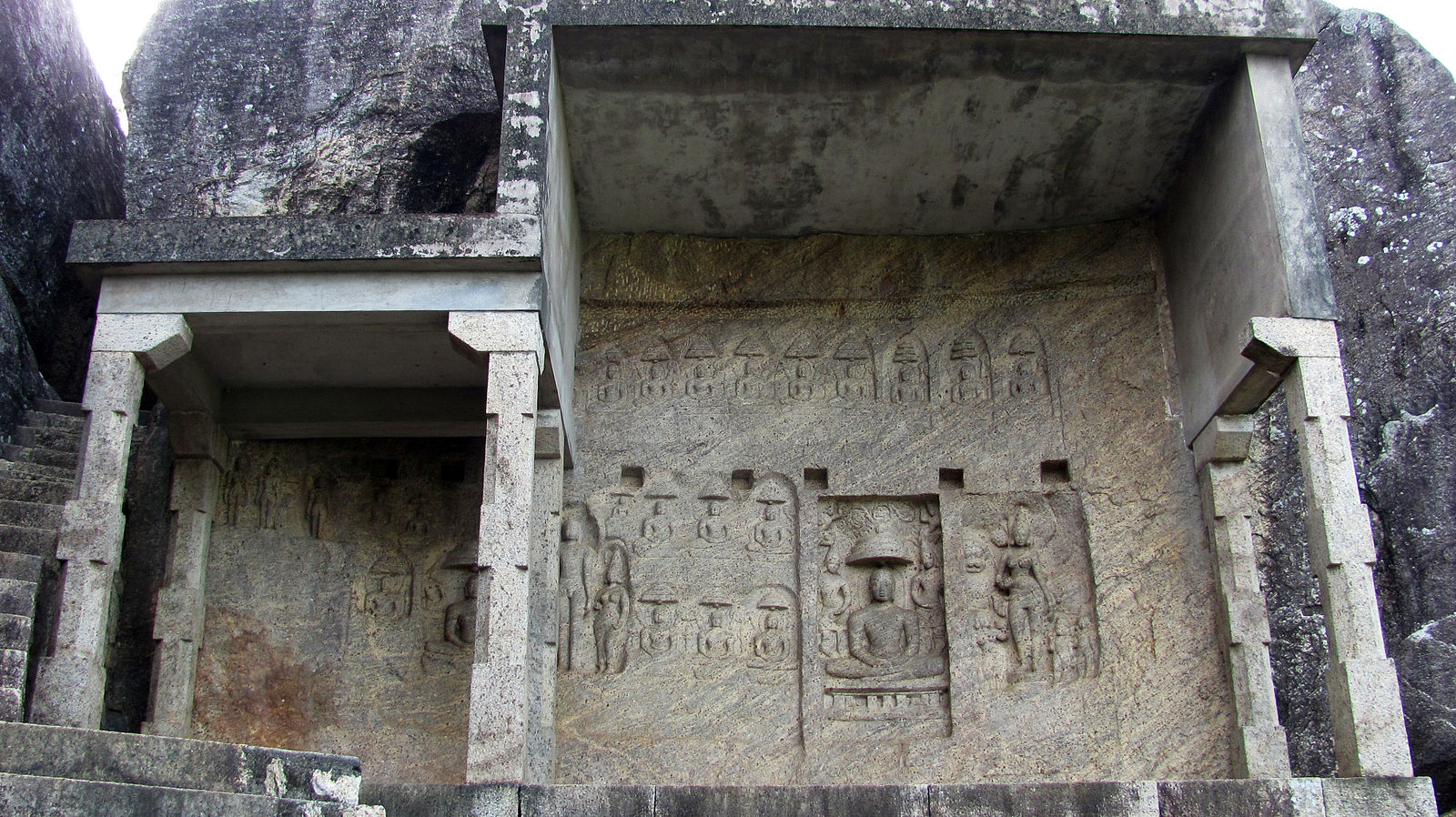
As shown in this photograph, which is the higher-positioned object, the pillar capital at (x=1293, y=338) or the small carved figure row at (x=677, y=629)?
the pillar capital at (x=1293, y=338)

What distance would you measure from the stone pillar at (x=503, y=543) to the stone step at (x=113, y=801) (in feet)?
4.79

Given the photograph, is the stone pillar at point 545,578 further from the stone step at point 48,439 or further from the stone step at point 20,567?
the stone step at point 48,439

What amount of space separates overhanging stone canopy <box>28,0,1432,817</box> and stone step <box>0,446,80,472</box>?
0.66 meters

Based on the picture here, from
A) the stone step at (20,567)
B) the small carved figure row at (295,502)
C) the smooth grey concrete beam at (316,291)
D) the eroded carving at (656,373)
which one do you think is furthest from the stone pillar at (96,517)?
the eroded carving at (656,373)

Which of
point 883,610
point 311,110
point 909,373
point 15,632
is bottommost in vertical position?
point 15,632

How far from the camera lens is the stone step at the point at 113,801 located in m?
4.68

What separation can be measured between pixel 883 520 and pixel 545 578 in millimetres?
2197

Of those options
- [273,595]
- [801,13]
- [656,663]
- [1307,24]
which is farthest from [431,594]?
[1307,24]

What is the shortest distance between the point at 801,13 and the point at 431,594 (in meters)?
4.24

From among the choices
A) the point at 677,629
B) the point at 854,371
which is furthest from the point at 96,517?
the point at 854,371

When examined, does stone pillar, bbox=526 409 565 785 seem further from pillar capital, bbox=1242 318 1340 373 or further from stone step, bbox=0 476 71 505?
pillar capital, bbox=1242 318 1340 373

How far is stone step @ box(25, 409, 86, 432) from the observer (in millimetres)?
8938

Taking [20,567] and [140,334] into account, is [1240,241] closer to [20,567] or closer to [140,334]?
[140,334]

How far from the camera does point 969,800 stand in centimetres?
642
